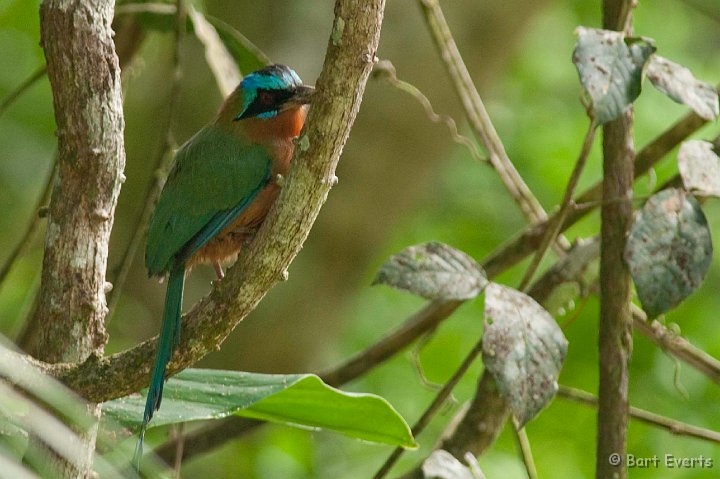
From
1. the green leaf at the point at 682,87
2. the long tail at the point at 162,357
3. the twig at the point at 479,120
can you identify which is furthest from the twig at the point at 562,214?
the long tail at the point at 162,357

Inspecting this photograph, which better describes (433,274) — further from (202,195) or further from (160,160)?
(160,160)

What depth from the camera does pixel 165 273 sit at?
2969 millimetres

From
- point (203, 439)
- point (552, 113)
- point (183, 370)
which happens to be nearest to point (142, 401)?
point (183, 370)

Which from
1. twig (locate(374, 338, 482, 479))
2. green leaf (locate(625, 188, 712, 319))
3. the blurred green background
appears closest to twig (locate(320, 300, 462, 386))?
twig (locate(374, 338, 482, 479))

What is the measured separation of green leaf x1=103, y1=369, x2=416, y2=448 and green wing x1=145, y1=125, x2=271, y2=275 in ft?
1.69

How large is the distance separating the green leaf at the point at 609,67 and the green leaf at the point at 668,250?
30 centimetres

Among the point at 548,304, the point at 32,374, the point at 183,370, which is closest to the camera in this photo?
the point at 32,374

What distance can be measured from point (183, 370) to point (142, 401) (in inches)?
5.9

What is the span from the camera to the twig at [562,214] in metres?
2.86

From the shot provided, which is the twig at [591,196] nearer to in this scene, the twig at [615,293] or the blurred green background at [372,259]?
the twig at [615,293]

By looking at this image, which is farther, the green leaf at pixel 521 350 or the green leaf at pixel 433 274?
the green leaf at pixel 433 274

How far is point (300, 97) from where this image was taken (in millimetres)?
3182

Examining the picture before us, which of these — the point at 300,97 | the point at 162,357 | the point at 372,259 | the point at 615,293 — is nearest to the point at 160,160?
the point at 300,97

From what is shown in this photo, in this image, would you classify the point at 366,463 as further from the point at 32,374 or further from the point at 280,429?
the point at 32,374
